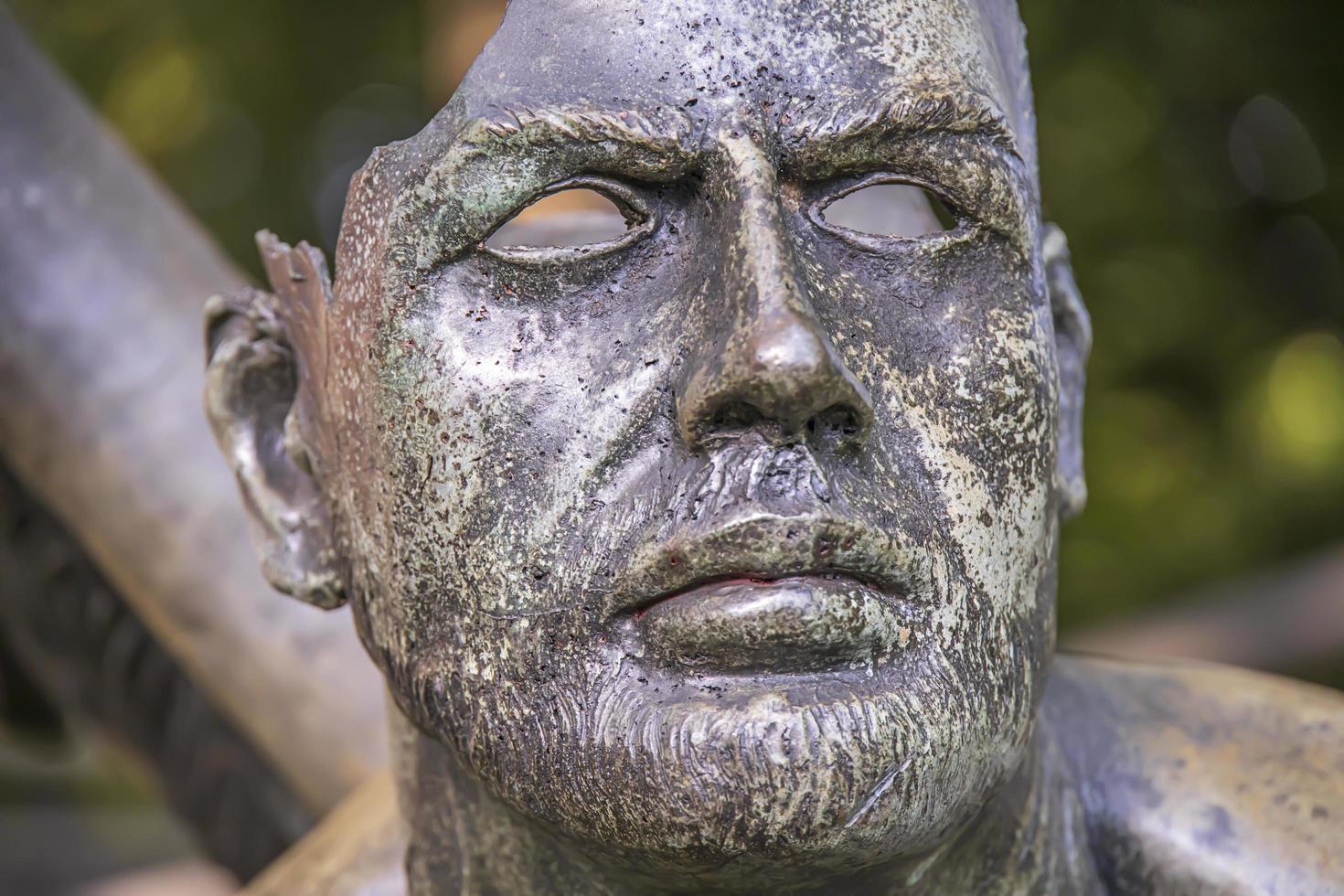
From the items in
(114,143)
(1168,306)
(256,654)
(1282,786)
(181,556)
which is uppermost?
(114,143)

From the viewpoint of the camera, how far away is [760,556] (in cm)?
112

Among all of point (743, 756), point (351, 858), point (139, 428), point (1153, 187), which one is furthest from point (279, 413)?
point (1153, 187)

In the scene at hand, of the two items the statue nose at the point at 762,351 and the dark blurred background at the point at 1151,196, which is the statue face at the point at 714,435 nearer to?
the statue nose at the point at 762,351

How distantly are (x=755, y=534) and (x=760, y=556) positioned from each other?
2cm

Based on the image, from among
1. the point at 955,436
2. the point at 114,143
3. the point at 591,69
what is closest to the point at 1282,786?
the point at 955,436

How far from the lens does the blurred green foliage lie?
11.5ft

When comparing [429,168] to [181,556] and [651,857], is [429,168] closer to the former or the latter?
[651,857]

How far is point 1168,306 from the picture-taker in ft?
12.0

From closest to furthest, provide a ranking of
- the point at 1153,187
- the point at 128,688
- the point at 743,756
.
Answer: the point at 743,756, the point at 128,688, the point at 1153,187

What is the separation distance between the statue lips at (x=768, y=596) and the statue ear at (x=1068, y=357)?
0.41 m

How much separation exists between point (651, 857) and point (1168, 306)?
280cm

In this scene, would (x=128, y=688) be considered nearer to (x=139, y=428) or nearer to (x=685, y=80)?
(x=139, y=428)

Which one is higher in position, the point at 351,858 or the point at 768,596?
the point at 768,596

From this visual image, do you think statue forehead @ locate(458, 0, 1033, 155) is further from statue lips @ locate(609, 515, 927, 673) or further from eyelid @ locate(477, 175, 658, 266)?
statue lips @ locate(609, 515, 927, 673)
